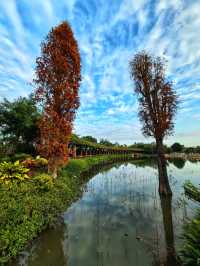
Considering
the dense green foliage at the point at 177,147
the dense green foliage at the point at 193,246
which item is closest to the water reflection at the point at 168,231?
the dense green foliage at the point at 193,246

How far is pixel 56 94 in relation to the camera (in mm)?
14109

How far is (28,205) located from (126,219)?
14.1 feet

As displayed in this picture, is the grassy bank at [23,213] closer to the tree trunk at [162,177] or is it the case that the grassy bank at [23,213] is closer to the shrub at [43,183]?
the shrub at [43,183]

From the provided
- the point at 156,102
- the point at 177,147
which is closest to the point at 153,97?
the point at 156,102

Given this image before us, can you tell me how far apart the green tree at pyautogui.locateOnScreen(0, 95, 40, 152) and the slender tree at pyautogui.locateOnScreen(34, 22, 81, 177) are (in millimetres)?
7630

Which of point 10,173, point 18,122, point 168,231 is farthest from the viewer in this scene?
point 18,122

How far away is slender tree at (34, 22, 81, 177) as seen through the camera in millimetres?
13633

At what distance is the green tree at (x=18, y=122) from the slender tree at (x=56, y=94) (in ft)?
25.0

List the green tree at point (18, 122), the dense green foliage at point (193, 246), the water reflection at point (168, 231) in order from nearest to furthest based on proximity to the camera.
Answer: the dense green foliage at point (193, 246) < the water reflection at point (168, 231) < the green tree at point (18, 122)

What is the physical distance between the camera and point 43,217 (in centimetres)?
814

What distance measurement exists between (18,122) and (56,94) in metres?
8.80

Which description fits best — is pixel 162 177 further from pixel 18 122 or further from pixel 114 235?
pixel 18 122

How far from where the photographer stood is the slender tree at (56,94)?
13633 millimetres

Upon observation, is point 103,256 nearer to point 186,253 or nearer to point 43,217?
point 186,253
